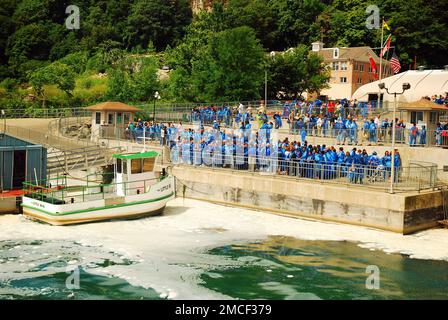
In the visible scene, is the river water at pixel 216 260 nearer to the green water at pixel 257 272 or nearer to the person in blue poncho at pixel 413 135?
the green water at pixel 257 272

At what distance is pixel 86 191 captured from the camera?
32531 mm

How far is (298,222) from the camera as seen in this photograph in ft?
98.6

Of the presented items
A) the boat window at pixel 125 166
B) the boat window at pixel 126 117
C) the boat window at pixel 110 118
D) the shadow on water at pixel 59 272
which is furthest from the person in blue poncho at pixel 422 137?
the boat window at pixel 110 118

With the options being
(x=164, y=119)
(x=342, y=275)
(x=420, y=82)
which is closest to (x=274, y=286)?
(x=342, y=275)

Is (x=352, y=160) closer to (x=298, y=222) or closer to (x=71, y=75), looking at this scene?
(x=298, y=222)

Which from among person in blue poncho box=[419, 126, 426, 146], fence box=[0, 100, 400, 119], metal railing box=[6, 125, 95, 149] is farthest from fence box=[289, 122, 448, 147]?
metal railing box=[6, 125, 95, 149]

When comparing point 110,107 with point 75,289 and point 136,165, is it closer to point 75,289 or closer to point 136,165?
point 136,165

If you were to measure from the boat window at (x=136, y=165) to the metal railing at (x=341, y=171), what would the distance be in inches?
200

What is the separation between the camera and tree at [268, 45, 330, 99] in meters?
59.7

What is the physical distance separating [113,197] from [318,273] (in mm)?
11937

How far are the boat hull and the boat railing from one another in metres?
0.41

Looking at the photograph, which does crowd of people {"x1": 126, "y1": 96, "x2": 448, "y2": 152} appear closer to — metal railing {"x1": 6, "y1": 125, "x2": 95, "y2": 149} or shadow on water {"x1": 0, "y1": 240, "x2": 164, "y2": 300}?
metal railing {"x1": 6, "y1": 125, "x2": 95, "y2": 149}

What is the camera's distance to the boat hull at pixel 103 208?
28578mm
